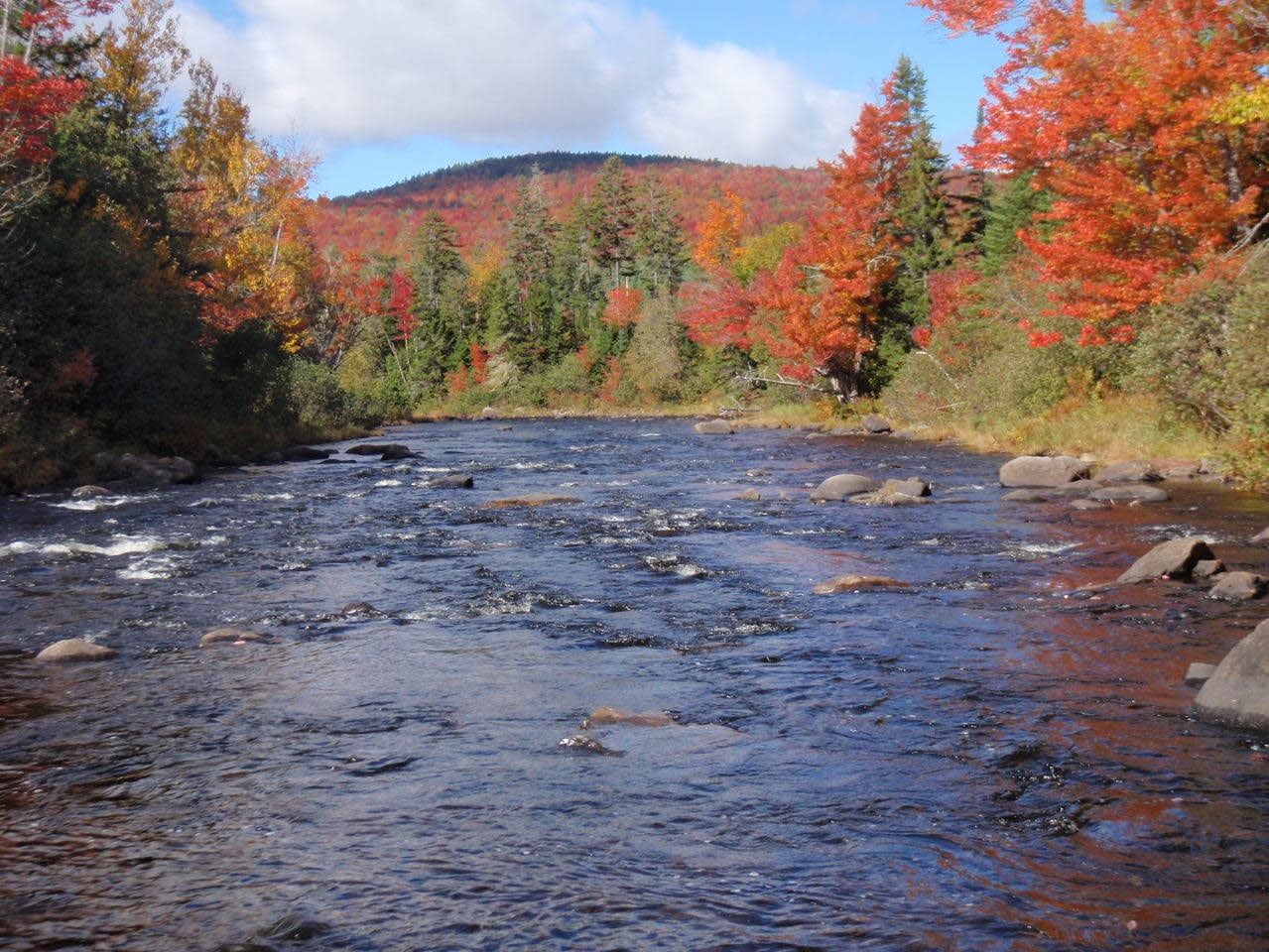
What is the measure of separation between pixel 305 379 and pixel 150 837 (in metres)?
40.8

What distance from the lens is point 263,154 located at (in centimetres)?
4584

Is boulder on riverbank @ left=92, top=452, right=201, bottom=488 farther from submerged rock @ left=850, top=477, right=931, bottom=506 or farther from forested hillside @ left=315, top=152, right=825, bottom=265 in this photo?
forested hillside @ left=315, top=152, right=825, bottom=265

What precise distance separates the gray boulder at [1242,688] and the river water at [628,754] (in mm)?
233

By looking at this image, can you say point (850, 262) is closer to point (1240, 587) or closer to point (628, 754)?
point (1240, 587)

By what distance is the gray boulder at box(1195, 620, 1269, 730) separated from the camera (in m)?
7.22

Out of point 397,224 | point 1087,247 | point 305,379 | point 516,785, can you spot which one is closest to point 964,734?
point 516,785

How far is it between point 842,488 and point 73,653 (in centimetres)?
1546

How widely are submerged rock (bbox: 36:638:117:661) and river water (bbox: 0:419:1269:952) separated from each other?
25 centimetres

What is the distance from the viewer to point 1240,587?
11.0 metres

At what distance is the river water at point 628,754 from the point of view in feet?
16.5

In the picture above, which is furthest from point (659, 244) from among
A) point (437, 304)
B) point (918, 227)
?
point (918, 227)

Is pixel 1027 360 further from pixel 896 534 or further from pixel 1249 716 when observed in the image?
pixel 1249 716

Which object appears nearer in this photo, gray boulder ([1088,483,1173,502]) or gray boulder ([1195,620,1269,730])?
gray boulder ([1195,620,1269,730])

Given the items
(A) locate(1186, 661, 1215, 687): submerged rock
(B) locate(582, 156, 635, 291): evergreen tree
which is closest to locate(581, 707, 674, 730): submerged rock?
(A) locate(1186, 661, 1215, 687): submerged rock
